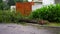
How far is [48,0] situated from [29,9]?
442 cm

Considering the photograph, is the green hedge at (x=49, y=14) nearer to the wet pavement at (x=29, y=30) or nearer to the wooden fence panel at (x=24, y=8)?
the wooden fence panel at (x=24, y=8)

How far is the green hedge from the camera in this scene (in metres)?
16.7

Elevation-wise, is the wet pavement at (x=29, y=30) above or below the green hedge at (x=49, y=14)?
below

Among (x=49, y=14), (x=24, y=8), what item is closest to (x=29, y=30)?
(x=49, y=14)

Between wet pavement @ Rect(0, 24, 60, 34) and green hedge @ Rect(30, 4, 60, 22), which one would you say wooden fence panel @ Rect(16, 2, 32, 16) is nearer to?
green hedge @ Rect(30, 4, 60, 22)

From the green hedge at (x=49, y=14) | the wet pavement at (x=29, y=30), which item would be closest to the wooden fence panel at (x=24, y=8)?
the green hedge at (x=49, y=14)

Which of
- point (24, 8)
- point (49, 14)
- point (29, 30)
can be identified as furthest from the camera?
point (24, 8)

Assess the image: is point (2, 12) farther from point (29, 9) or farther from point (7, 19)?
point (29, 9)

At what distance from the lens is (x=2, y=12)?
18.2 meters

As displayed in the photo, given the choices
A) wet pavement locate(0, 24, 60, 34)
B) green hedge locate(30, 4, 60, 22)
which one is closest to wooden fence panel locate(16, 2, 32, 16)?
green hedge locate(30, 4, 60, 22)

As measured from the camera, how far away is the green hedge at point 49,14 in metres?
16.7

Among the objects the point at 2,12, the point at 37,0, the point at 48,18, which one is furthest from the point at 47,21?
the point at 37,0

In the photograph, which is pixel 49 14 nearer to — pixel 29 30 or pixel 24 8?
pixel 24 8

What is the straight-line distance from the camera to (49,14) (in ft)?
55.3
